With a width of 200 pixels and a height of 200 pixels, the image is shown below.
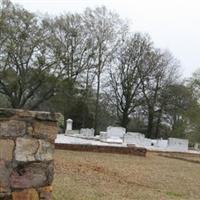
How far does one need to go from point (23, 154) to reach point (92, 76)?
37202mm

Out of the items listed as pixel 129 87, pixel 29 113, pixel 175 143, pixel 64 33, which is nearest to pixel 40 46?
pixel 64 33

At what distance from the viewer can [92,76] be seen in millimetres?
41781

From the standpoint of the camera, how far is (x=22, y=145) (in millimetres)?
4680

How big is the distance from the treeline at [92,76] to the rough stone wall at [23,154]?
3173 centimetres

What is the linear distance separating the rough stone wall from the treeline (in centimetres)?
3173

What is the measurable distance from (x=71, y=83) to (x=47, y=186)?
33731 millimetres

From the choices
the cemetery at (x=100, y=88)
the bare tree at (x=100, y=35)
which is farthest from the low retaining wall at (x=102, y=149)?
the bare tree at (x=100, y=35)

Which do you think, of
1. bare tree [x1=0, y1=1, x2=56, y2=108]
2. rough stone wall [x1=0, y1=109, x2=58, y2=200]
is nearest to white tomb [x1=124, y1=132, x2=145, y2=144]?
bare tree [x1=0, y1=1, x2=56, y2=108]

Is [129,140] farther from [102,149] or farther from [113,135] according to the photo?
[102,149]

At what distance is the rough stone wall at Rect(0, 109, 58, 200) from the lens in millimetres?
4648

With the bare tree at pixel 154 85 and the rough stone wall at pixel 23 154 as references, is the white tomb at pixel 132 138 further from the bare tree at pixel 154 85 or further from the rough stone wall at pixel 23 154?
the rough stone wall at pixel 23 154

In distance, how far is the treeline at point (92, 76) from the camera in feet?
120

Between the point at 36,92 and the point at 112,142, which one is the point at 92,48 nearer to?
the point at 36,92

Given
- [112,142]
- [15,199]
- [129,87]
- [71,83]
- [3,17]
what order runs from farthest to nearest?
1. [129,87]
2. [71,83]
3. [3,17]
4. [112,142]
5. [15,199]
